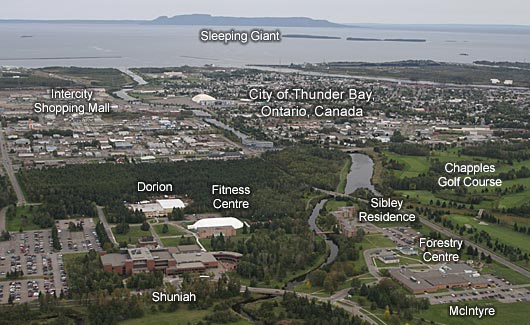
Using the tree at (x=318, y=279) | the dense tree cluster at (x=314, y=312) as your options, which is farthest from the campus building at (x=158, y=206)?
the dense tree cluster at (x=314, y=312)

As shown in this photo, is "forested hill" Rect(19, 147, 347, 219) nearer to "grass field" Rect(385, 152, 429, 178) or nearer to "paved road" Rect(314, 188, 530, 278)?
"grass field" Rect(385, 152, 429, 178)

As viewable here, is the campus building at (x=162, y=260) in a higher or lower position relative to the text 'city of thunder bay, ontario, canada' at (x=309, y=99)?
lower

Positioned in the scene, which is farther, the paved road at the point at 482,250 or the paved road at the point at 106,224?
the paved road at the point at 106,224

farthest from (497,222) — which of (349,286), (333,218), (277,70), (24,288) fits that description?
(277,70)

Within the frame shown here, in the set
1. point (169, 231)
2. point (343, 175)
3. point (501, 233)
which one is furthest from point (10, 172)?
point (501, 233)

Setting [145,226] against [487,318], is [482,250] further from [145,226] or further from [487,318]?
[145,226]

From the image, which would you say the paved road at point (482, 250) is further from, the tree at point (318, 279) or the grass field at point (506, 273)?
the tree at point (318, 279)

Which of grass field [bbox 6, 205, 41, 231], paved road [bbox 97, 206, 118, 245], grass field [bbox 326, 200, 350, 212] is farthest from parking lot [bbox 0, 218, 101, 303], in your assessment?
grass field [bbox 326, 200, 350, 212]

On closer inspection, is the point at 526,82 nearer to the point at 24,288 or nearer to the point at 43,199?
the point at 43,199
